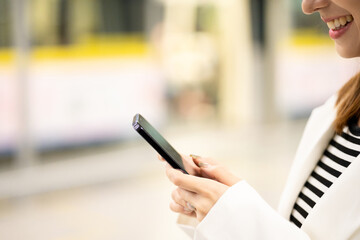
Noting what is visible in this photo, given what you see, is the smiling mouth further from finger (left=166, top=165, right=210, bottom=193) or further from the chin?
finger (left=166, top=165, right=210, bottom=193)

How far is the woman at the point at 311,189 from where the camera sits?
117cm

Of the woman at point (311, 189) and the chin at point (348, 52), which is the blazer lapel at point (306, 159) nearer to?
the woman at point (311, 189)

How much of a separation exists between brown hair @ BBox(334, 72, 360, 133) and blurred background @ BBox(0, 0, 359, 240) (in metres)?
2.68

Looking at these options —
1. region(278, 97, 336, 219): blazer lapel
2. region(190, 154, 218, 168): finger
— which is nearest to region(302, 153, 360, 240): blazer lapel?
region(278, 97, 336, 219): blazer lapel

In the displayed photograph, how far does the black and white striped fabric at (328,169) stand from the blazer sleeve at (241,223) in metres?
0.14

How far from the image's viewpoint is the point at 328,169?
4.36ft

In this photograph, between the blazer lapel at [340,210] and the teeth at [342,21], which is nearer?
the blazer lapel at [340,210]

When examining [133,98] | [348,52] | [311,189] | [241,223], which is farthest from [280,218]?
[133,98]

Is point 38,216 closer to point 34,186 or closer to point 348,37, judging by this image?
point 34,186

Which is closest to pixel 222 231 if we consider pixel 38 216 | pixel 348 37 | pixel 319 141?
pixel 319 141

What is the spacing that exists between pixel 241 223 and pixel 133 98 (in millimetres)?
5164

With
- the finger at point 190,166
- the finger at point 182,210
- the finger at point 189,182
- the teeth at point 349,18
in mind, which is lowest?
the finger at point 182,210

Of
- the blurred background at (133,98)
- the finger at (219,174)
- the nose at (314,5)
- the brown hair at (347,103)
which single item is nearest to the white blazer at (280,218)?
the finger at (219,174)

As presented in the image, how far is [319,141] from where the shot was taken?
1419 millimetres
